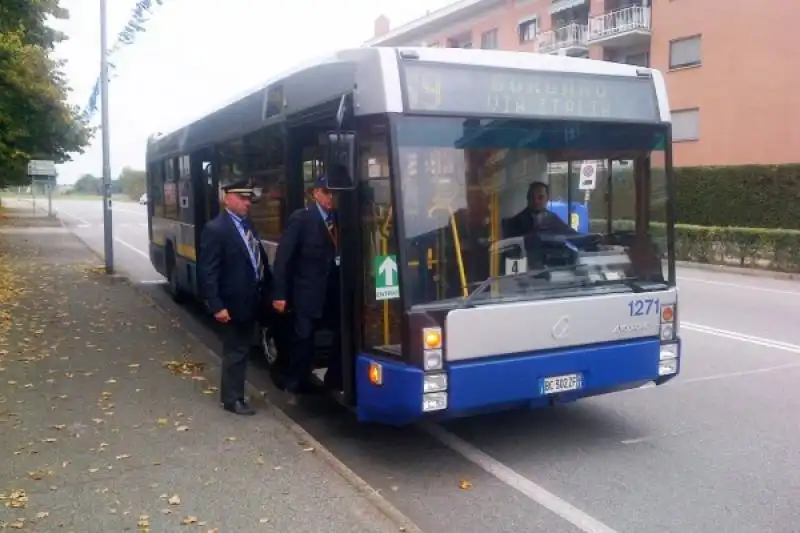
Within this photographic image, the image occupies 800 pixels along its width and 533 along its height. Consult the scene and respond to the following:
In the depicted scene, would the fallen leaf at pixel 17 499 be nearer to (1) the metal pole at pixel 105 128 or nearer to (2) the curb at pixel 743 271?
(1) the metal pole at pixel 105 128

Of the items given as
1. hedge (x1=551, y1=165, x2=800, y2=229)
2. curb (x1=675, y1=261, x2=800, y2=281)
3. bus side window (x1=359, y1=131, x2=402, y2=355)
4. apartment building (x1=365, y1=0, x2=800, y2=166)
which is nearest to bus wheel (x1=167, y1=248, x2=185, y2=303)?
bus side window (x1=359, y1=131, x2=402, y2=355)

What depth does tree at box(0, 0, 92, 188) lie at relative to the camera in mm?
17031

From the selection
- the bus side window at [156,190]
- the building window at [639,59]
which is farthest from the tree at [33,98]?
the building window at [639,59]

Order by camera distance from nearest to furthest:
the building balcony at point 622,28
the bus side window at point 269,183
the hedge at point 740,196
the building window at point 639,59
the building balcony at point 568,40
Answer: the bus side window at point 269,183 → the hedge at point 740,196 → the building balcony at point 622,28 → the building window at point 639,59 → the building balcony at point 568,40

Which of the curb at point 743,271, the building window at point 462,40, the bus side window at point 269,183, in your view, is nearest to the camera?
the bus side window at point 269,183

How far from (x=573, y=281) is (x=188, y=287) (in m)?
7.49

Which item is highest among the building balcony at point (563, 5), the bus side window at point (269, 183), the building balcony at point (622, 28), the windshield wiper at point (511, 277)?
the building balcony at point (563, 5)

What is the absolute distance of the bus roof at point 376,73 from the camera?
16.6 ft

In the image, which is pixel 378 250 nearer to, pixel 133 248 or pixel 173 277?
pixel 173 277

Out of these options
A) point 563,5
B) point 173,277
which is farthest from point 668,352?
point 563,5

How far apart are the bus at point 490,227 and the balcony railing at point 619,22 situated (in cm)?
2965

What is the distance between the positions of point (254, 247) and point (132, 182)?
95.2 meters

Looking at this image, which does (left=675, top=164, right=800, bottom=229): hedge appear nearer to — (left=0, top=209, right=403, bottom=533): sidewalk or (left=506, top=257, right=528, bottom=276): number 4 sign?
(left=0, top=209, right=403, bottom=533): sidewalk

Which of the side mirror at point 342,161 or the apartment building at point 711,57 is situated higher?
the apartment building at point 711,57
